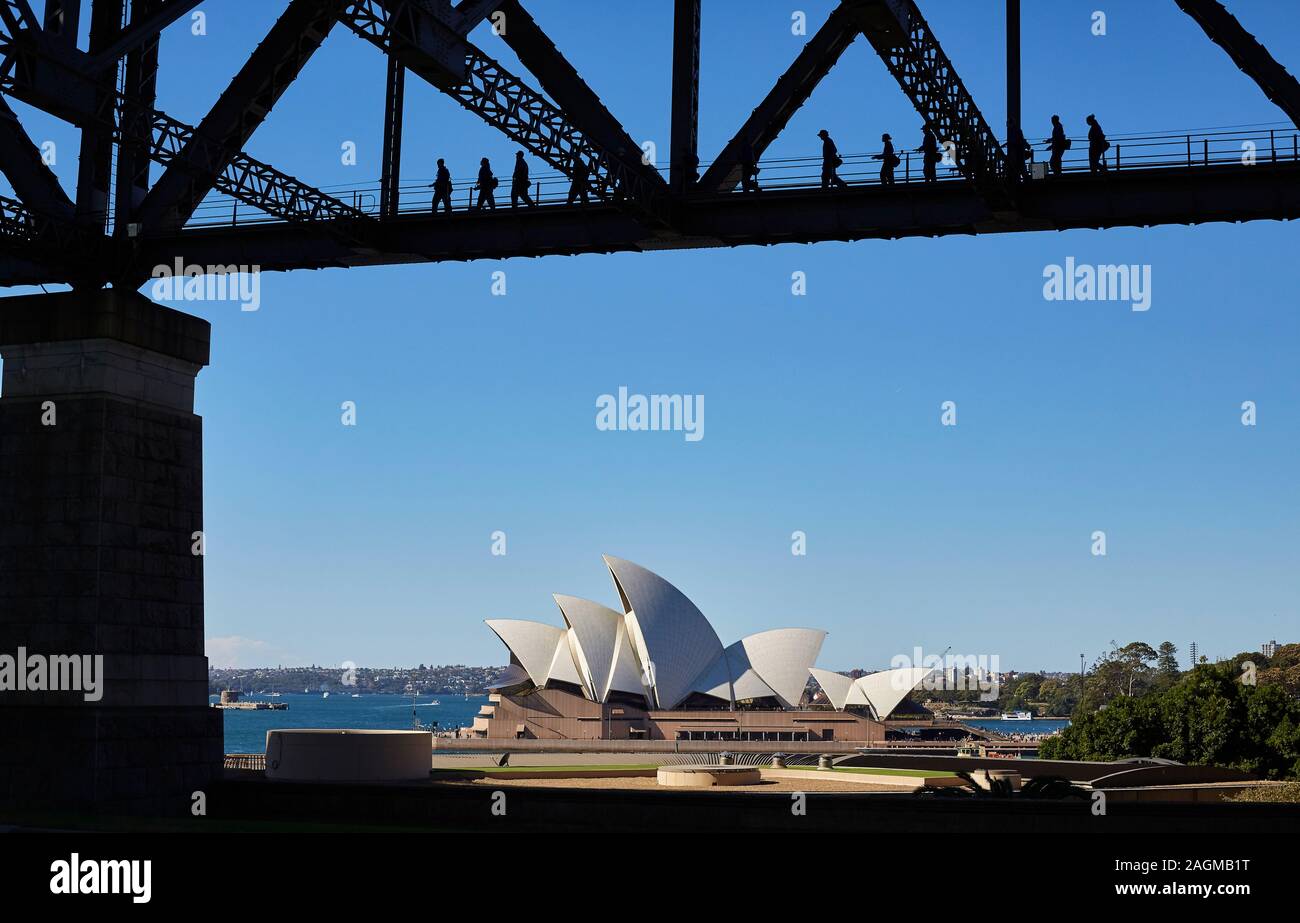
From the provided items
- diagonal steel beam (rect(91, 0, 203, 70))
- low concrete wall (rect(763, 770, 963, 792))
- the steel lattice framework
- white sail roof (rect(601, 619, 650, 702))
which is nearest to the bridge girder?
the steel lattice framework

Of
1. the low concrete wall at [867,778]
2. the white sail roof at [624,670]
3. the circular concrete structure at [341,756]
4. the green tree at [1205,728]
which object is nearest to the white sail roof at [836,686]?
the white sail roof at [624,670]

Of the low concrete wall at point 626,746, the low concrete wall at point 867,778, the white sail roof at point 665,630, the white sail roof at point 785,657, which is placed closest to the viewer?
the low concrete wall at point 867,778

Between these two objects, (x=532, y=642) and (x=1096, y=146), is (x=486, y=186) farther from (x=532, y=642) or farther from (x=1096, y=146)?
(x=532, y=642)

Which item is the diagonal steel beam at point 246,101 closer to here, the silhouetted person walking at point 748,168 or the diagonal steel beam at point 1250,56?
the silhouetted person walking at point 748,168

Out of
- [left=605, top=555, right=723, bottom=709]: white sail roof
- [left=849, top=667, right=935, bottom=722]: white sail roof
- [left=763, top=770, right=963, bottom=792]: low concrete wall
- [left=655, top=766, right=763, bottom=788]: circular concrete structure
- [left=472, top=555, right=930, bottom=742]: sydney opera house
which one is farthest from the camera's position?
[left=849, top=667, right=935, bottom=722]: white sail roof

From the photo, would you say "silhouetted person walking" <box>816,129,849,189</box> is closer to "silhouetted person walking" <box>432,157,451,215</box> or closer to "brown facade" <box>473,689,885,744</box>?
"silhouetted person walking" <box>432,157,451,215</box>

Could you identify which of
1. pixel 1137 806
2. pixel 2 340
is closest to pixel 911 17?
pixel 1137 806
